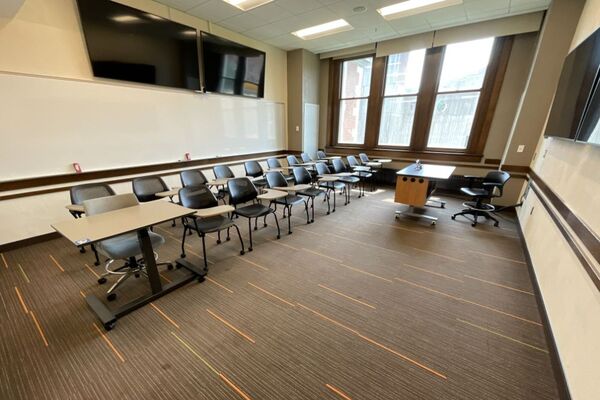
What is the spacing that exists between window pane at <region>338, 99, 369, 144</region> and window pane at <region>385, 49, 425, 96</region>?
748 millimetres

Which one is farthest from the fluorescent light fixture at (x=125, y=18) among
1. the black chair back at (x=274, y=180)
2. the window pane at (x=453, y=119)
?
the window pane at (x=453, y=119)

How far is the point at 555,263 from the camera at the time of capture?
→ 1.96m

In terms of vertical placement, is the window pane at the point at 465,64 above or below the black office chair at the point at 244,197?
above

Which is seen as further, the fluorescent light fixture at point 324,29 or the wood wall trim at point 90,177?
the fluorescent light fixture at point 324,29

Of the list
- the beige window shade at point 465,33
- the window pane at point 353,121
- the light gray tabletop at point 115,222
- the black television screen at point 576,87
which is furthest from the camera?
the window pane at point 353,121

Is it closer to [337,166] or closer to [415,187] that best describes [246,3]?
[337,166]

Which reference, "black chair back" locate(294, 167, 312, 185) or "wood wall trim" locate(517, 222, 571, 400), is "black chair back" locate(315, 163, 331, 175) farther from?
"wood wall trim" locate(517, 222, 571, 400)

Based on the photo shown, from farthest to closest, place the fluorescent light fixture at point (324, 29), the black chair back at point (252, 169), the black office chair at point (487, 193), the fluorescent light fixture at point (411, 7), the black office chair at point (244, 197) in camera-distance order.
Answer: the black chair back at point (252, 169)
the fluorescent light fixture at point (324, 29)
the fluorescent light fixture at point (411, 7)
the black office chair at point (487, 193)
the black office chair at point (244, 197)

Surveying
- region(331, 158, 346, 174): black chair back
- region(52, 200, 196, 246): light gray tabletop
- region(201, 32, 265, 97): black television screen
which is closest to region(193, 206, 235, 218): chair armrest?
region(52, 200, 196, 246): light gray tabletop

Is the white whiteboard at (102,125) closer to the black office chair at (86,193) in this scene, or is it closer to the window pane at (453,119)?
the black office chair at (86,193)

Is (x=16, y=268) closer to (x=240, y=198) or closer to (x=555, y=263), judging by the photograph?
(x=240, y=198)

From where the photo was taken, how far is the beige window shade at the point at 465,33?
13.5ft

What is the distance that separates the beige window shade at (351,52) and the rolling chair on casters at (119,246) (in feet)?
19.9

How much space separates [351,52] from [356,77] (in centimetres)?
63
